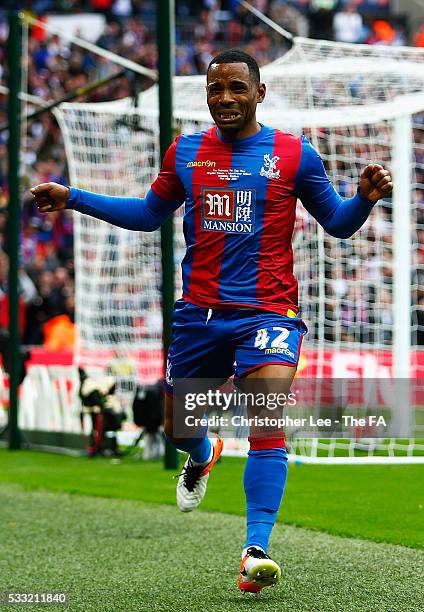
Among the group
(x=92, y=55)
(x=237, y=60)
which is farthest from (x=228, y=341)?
(x=92, y=55)

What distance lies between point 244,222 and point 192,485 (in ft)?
4.79

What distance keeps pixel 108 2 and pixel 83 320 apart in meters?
16.3

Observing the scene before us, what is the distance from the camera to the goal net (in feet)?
38.3

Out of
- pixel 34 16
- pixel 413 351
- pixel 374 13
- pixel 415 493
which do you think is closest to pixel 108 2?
pixel 34 16

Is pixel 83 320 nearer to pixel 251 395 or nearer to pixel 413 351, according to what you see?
pixel 413 351

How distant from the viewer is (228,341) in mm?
5223

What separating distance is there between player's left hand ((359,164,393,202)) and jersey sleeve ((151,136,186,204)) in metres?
0.86

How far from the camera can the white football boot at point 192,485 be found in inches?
235

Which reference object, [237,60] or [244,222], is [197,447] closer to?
[244,222]

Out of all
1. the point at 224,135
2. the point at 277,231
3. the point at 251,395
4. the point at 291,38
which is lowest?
the point at 251,395

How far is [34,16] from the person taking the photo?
27641 mm

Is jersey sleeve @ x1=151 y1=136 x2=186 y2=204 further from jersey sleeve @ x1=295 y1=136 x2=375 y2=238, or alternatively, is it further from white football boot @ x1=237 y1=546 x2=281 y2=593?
white football boot @ x1=237 y1=546 x2=281 y2=593

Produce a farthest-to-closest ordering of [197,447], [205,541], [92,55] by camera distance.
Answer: [92,55], [205,541], [197,447]

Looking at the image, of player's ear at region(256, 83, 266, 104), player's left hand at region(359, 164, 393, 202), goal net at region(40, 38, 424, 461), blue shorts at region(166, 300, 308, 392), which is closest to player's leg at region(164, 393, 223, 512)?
blue shorts at region(166, 300, 308, 392)
